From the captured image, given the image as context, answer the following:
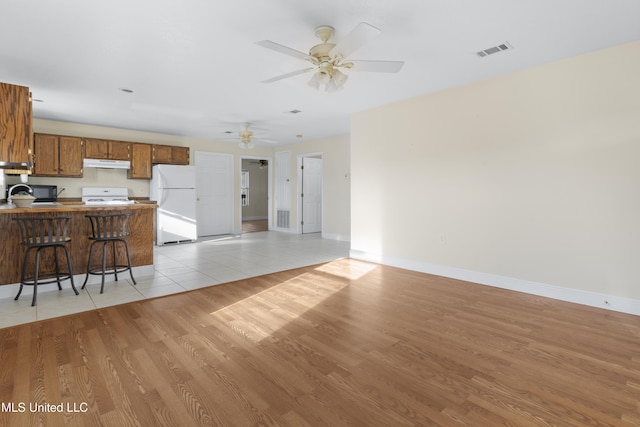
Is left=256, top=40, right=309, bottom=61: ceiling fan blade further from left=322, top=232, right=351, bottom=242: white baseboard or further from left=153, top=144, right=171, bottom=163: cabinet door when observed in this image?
left=153, top=144, right=171, bottom=163: cabinet door

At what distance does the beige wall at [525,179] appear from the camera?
3129 millimetres

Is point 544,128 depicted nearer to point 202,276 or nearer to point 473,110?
point 473,110

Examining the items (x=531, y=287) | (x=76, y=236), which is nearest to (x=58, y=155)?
(x=76, y=236)

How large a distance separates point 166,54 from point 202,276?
273 cm

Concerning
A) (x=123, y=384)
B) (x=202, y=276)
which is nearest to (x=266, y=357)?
(x=123, y=384)

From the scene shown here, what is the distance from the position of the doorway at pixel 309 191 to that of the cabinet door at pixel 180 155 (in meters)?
2.86

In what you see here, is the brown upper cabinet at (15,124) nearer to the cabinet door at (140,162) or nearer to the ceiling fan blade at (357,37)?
the cabinet door at (140,162)

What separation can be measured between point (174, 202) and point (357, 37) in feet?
19.7

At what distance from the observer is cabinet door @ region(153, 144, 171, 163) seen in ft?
23.0

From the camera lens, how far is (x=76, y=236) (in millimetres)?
3936

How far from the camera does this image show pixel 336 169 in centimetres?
775

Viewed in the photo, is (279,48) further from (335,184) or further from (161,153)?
(161,153)

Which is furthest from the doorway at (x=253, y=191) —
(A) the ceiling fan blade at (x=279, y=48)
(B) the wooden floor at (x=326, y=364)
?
(A) the ceiling fan blade at (x=279, y=48)

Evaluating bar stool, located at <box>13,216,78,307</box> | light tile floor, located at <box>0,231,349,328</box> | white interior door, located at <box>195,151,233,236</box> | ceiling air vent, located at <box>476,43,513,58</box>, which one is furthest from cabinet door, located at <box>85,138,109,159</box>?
ceiling air vent, located at <box>476,43,513,58</box>
